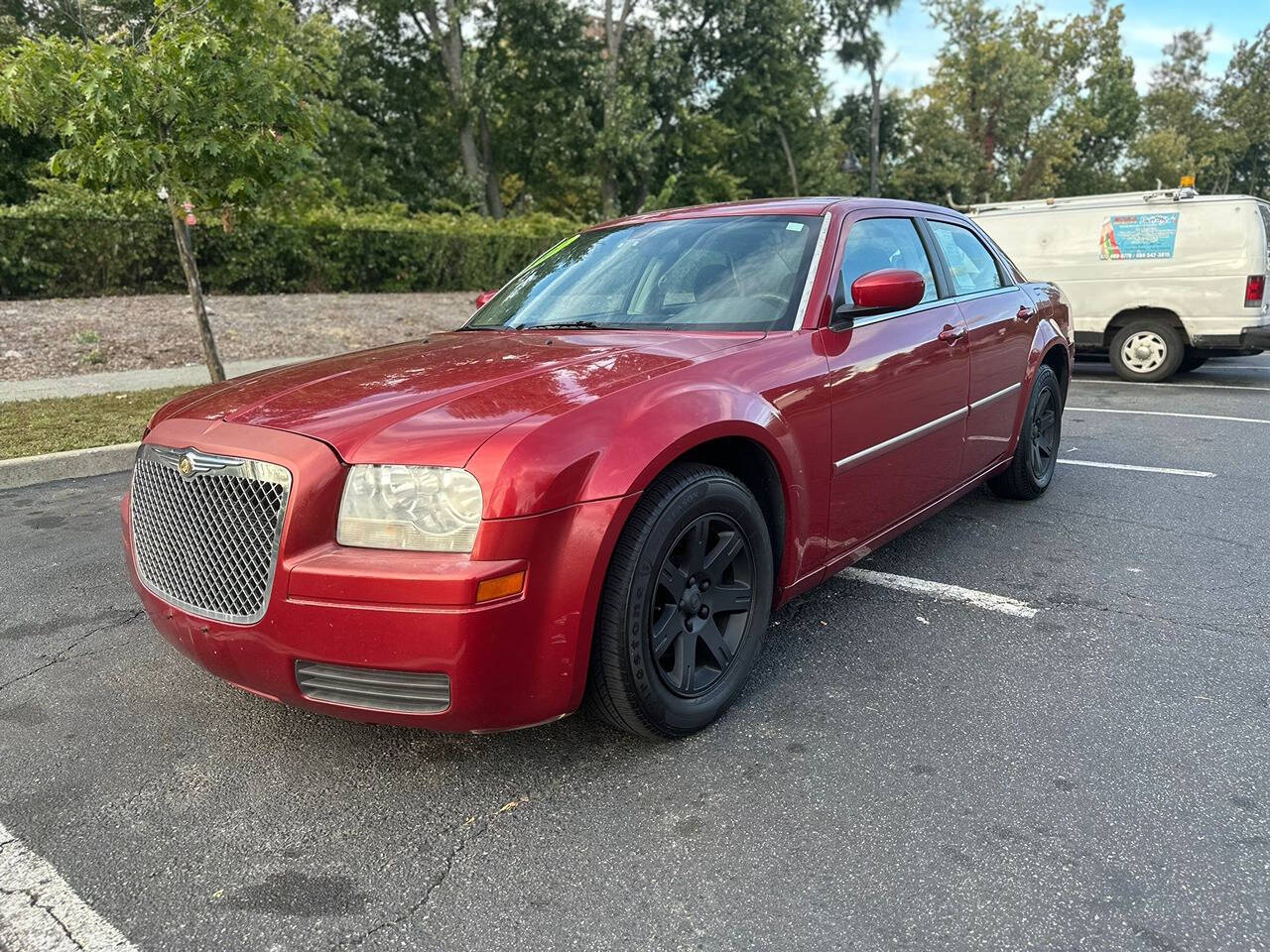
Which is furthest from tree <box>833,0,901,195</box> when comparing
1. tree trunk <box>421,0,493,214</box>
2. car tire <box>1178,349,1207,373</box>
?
car tire <box>1178,349,1207,373</box>

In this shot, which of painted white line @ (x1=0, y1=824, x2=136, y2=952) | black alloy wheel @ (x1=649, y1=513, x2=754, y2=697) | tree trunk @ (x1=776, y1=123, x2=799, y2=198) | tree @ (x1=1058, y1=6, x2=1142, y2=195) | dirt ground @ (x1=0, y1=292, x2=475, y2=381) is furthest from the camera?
tree @ (x1=1058, y1=6, x2=1142, y2=195)

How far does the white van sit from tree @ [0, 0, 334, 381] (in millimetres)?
8379

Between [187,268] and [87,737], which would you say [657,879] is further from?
[187,268]

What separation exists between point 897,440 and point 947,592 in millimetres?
785

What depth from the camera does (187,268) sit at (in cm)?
770

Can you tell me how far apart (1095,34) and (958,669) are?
1750 inches

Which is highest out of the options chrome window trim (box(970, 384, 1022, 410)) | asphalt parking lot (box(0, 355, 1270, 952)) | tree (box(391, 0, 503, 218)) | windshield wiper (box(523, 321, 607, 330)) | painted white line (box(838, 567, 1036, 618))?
tree (box(391, 0, 503, 218))

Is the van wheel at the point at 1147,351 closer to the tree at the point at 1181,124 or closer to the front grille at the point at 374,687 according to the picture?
the front grille at the point at 374,687

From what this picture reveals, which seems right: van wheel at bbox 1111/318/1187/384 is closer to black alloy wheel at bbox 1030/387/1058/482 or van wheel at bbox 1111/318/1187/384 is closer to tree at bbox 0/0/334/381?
black alloy wheel at bbox 1030/387/1058/482

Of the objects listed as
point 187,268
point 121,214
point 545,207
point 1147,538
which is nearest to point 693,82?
point 545,207

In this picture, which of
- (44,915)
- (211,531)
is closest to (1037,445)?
(211,531)

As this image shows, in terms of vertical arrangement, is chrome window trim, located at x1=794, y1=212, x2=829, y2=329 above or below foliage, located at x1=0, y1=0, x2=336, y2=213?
below

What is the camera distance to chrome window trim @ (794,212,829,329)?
309cm

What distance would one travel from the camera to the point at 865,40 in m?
33.3
